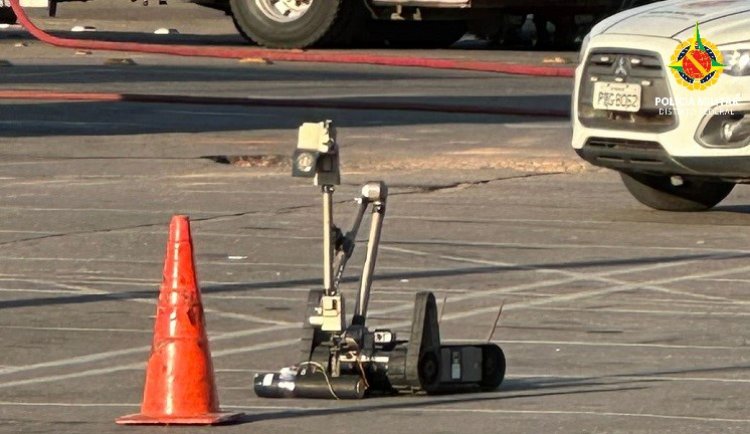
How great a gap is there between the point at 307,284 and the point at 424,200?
343 centimetres

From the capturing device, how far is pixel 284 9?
2603cm

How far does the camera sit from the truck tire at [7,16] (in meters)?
32.8

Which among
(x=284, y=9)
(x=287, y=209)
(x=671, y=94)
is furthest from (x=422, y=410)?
(x=284, y=9)

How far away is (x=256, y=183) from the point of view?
47.1 ft

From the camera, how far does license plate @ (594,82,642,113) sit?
12328 millimetres

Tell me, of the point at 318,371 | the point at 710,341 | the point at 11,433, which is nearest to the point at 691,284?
the point at 710,341

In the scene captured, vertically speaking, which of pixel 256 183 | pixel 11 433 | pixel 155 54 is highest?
pixel 155 54

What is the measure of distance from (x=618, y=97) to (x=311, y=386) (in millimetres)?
5346

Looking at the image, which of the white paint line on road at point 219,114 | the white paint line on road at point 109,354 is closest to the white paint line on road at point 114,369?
the white paint line on road at point 109,354

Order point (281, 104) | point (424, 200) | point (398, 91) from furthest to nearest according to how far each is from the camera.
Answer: point (398, 91), point (281, 104), point (424, 200)

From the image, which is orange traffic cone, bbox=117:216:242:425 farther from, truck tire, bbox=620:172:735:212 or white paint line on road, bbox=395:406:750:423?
truck tire, bbox=620:172:735:212

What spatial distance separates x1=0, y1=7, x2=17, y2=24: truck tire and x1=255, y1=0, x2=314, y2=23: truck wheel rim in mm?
7952

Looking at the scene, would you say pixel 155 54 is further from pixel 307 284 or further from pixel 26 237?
pixel 307 284

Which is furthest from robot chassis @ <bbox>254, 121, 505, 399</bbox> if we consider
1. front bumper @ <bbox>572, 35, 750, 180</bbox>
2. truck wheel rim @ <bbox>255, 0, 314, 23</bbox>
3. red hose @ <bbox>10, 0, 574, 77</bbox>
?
truck wheel rim @ <bbox>255, 0, 314, 23</bbox>
